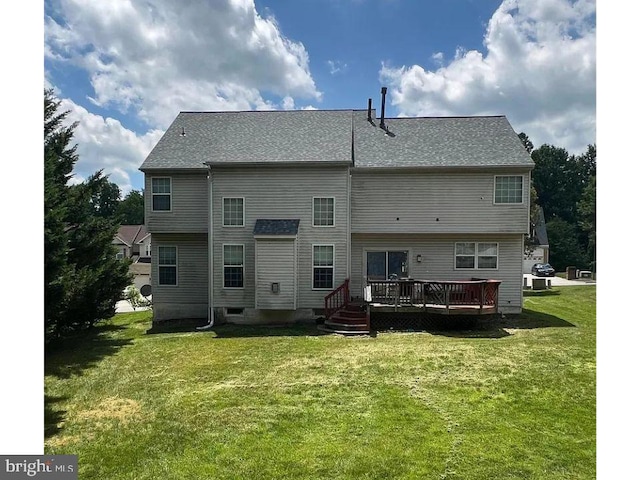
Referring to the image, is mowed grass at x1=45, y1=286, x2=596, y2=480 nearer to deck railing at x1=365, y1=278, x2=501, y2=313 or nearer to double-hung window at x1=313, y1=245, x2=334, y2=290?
deck railing at x1=365, y1=278, x2=501, y2=313

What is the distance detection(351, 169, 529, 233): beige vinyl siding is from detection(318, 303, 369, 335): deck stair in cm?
272

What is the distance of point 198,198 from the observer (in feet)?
44.3

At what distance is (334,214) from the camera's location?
12.7m

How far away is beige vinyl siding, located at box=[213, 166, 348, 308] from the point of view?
1262 centimetres

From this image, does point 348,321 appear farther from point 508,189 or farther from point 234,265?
point 508,189

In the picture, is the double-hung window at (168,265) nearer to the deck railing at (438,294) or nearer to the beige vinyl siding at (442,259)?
the beige vinyl siding at (442,259)

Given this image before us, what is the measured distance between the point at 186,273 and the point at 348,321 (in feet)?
21.6

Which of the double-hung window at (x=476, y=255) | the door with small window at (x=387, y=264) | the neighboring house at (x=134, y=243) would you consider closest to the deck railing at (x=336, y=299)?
the door with small window at (x=387, y=264)

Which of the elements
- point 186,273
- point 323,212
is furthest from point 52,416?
point 323,212

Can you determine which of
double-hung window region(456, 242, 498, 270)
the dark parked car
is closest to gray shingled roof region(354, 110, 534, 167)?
double-hung window region(456, 242, 498, 270)

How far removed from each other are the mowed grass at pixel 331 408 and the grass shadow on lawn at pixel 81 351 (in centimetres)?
8

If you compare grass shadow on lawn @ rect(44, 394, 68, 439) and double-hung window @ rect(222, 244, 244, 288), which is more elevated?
double-hung window @ rect(222, 244, 244, 288)

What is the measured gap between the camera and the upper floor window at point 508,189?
12.6 metres
